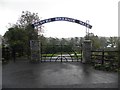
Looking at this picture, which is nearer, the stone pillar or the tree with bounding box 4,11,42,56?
the stone pillar

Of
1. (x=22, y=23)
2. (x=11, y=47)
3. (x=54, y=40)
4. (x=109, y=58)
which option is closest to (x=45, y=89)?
(x=109, y=58)

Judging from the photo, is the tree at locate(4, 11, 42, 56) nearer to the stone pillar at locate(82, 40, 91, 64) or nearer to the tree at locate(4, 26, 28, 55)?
the tree at locate(4, 26, 28, 55)

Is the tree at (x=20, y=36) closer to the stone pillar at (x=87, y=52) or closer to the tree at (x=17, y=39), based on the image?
the tree at (x=17, y=39)

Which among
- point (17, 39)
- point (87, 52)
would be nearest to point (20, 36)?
point (17, 39)

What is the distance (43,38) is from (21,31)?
25.5ft

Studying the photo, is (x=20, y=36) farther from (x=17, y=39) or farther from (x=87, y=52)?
(x=87, y=52)

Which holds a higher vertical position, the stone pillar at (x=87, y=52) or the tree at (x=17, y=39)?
the tree at (x=17, y=39)

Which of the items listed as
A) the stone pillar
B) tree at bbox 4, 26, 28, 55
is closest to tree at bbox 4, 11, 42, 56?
tree at bbox 4, 26, 28, 55

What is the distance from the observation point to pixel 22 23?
30125 mm

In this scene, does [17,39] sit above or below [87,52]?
above

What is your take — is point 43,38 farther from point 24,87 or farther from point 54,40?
point 24,87

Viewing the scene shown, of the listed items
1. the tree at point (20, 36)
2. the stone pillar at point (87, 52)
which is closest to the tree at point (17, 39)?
the tree at point (20, 36)

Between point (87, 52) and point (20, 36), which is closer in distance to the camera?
point (87, 52)

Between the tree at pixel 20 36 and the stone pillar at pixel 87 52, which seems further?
the tree at pixel 20 36
